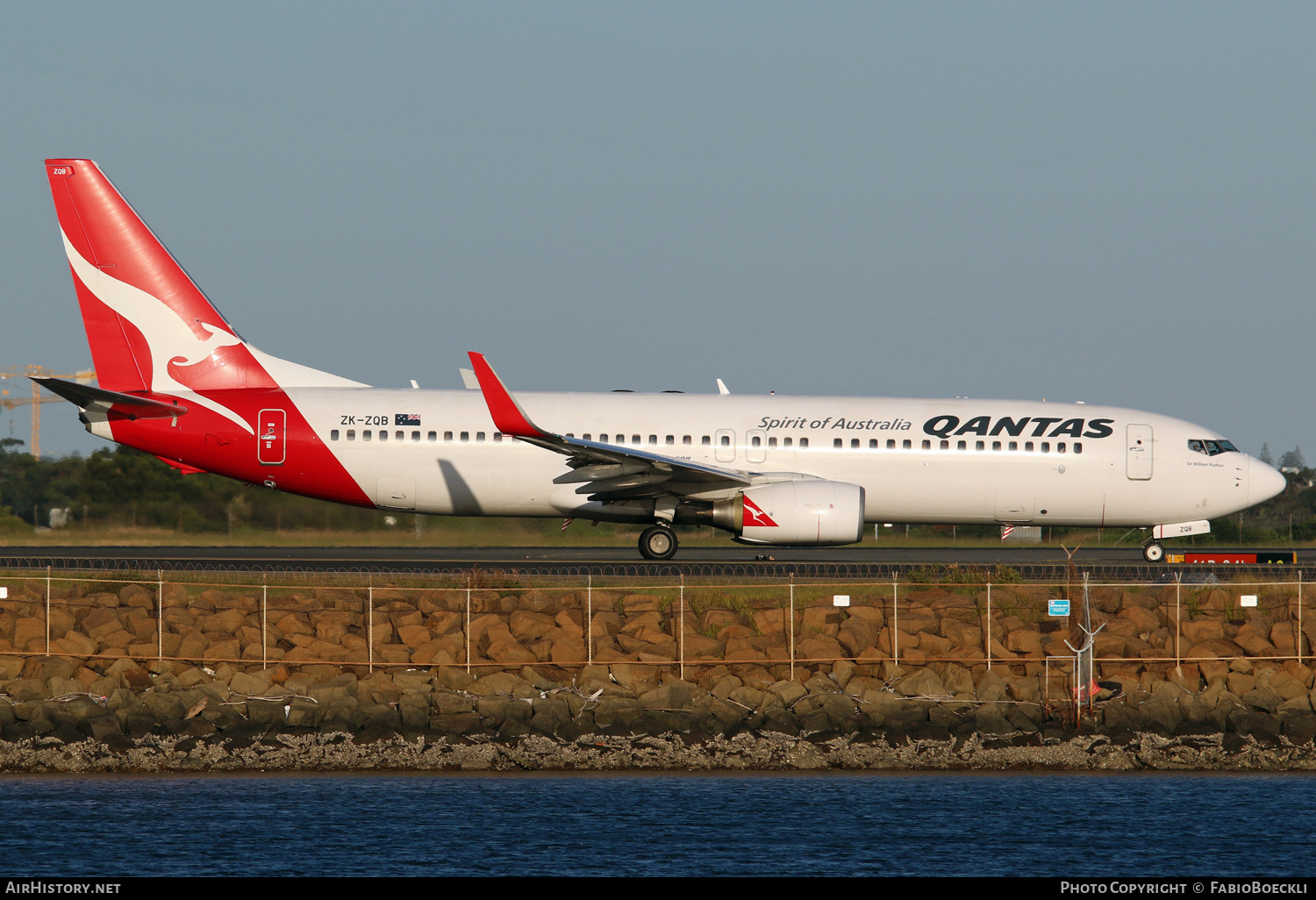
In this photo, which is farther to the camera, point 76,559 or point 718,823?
point 76,559

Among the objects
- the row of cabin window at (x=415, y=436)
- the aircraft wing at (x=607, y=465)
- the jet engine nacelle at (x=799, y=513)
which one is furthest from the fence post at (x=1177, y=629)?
the row of cabin window at (x=415, y=436)

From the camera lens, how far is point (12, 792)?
16.6 meters

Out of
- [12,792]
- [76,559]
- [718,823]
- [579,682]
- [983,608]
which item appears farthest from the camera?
[76,559]

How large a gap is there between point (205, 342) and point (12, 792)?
1379 cm

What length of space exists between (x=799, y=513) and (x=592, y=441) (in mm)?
4633

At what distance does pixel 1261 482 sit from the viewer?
28734mm

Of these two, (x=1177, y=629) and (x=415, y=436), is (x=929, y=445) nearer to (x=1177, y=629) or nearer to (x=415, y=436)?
(x=1177, y=629)

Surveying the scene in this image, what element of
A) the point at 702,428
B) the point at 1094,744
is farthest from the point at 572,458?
the point at 1094,744

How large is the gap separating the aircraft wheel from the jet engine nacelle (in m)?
1.65

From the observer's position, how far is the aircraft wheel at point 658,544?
90.2 ft

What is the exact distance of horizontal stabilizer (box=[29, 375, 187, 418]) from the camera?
26.5 metres

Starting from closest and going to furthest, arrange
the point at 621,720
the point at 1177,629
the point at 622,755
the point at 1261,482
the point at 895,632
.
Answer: the point at 622,755 → the point at 621,720 → the point at 895,632 → the point at 1177,629 → the point at 1261,482

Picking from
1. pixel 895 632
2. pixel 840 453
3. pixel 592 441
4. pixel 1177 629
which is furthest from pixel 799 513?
pixel 1177 629
